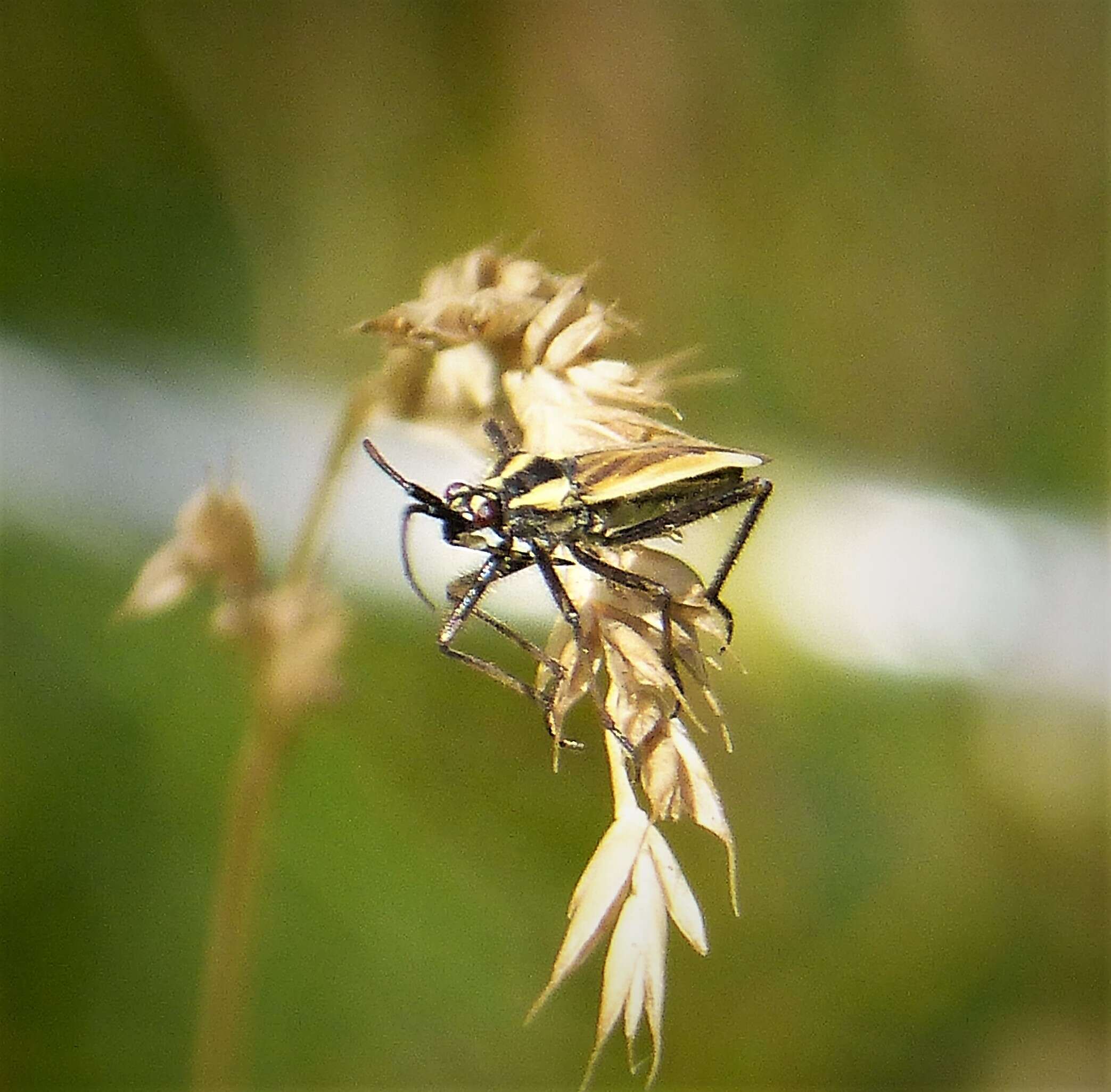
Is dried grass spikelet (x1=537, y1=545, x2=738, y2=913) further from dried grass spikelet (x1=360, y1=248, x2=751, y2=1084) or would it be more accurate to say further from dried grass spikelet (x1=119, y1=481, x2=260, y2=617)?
dried grass spikelet (x1=119, y1=481, x2=260, y2=617)

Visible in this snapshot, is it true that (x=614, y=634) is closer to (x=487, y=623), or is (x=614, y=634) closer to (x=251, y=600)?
(x=487, y=623)

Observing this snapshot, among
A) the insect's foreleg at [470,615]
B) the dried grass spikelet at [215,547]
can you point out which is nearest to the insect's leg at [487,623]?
the insect's foreleg at [470,615]

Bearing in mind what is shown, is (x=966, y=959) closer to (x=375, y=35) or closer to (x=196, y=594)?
(x=196, y=594)

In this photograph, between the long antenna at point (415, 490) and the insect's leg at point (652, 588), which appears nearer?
the insect's leg at point (652, 588)

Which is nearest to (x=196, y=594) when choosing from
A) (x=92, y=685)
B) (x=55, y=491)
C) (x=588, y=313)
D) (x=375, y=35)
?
(x=92, y=685)

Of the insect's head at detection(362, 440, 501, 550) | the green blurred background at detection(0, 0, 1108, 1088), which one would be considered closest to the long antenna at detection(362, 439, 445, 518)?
the insect's head at detection(362, 440, 501, 550)

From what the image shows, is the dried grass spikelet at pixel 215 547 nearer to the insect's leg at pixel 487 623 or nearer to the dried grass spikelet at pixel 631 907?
the insect's leg at pixel 487 623
